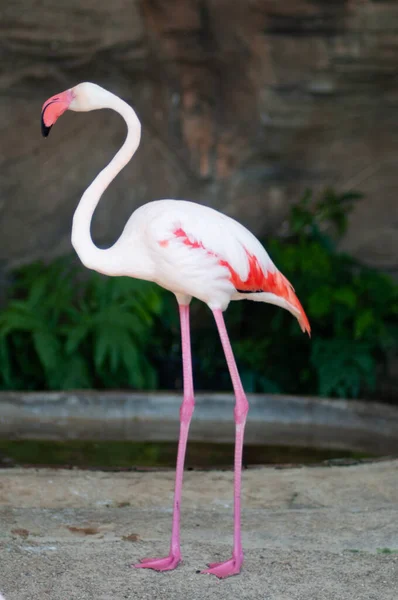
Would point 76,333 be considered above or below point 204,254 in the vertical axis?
below

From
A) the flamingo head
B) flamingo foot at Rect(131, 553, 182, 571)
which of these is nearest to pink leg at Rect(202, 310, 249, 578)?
flamingo foot at Rect(131, 553, 182, 571)

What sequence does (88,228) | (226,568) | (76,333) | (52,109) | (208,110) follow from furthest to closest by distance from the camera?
(208,110)
(76,333)
(88,228)
(52,109)
(226,568)

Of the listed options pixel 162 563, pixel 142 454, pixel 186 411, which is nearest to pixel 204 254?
pixel 186 411

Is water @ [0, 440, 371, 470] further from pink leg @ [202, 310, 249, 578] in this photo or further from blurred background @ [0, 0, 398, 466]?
pink leg @ [202, 310, 249, 578]

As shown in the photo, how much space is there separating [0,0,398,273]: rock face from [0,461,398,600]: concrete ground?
3.51m

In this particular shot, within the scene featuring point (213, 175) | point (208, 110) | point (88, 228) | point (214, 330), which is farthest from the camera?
point (213, 175)

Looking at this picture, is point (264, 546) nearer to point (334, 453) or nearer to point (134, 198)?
point (334, 453)

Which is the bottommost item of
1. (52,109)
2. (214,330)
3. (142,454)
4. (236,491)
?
(142,454)

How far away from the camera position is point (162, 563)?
3.60 meters

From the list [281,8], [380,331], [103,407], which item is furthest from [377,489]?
[281,8]

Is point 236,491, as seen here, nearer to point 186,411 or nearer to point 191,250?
point 186,411

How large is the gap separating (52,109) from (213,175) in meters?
4.50

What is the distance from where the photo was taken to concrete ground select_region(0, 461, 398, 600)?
11.2 ft

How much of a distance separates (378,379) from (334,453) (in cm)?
254
